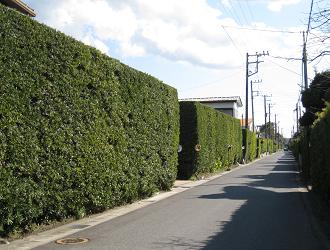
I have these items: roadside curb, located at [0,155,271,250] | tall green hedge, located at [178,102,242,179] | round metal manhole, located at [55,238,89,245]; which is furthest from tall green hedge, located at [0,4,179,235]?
tall green hedge, located at [178,102,242,179]

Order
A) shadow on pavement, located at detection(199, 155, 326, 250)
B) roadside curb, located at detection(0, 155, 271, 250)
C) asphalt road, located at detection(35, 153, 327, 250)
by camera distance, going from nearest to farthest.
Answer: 1. roadside curb, located at detection(0, 155, 271, 250)
2. asphalt road, located at detection(35, 153, 327, 250)
3. shadow on pavement, located at detection(199, 155, 326, 250)

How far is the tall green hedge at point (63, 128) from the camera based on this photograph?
29.9 ft

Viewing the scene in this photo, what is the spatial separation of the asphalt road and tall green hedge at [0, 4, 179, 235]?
0.91 metres

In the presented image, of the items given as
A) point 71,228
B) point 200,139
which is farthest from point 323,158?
point 200,139

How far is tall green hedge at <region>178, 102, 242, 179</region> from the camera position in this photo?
87.5 feet

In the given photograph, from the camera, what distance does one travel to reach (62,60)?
1110 centimetres

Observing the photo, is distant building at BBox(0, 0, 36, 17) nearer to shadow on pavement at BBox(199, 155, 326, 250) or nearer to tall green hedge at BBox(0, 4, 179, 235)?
tall green hedge at BBox(0, 4, 179, 235)

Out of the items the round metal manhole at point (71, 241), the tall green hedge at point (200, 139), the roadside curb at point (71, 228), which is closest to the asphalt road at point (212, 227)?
the round metal manhole at point (71, 241)

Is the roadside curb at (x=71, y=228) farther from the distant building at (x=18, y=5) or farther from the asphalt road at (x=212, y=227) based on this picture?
the distant building at (x=18, y=5)

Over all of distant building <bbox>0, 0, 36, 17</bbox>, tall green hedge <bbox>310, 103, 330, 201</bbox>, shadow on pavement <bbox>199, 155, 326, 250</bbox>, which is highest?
distant building <bbox>0, 0, 36, 17</bbox>

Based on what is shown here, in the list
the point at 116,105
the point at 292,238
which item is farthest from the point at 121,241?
the point at 116,105

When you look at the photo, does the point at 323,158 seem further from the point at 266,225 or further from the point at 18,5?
the point at 18,5

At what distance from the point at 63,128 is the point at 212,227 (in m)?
3.98

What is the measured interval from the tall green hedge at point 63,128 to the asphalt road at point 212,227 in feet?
3.00
